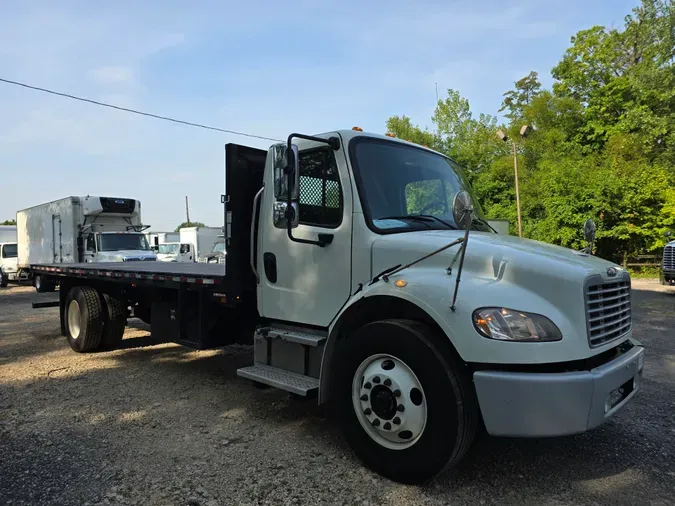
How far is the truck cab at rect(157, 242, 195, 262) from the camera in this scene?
1001 inches

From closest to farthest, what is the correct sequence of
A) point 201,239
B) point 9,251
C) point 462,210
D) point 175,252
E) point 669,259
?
point 462,210 < point 669,259 < point 9,251 < point 201,239 < point 175,252

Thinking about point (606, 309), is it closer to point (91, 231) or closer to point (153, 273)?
point (153, 273)

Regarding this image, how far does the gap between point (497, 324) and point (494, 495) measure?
1.11 meters

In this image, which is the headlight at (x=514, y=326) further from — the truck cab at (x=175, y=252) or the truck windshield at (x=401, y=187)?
the truck cab at (x=175, y=252)

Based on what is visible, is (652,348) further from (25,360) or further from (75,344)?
(25,360)

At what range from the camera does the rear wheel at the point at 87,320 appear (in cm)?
703

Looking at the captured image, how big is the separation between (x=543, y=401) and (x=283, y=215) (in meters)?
2.26

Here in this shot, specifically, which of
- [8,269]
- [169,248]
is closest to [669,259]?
[169,248]

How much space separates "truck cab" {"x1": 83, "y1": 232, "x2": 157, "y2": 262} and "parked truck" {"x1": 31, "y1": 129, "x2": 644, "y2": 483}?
14.1 meters

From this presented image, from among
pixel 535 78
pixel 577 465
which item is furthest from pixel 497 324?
pixel 535 78

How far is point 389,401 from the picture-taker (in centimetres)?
314

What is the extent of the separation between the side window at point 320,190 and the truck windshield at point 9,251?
26452 millimetres

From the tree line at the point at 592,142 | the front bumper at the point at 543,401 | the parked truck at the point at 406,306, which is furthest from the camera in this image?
the tree line at the point at 592,142

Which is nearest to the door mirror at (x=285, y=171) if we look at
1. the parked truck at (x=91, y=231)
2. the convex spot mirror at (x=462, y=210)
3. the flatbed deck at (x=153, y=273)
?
the convex spot mirror at (x=462, y=210)
